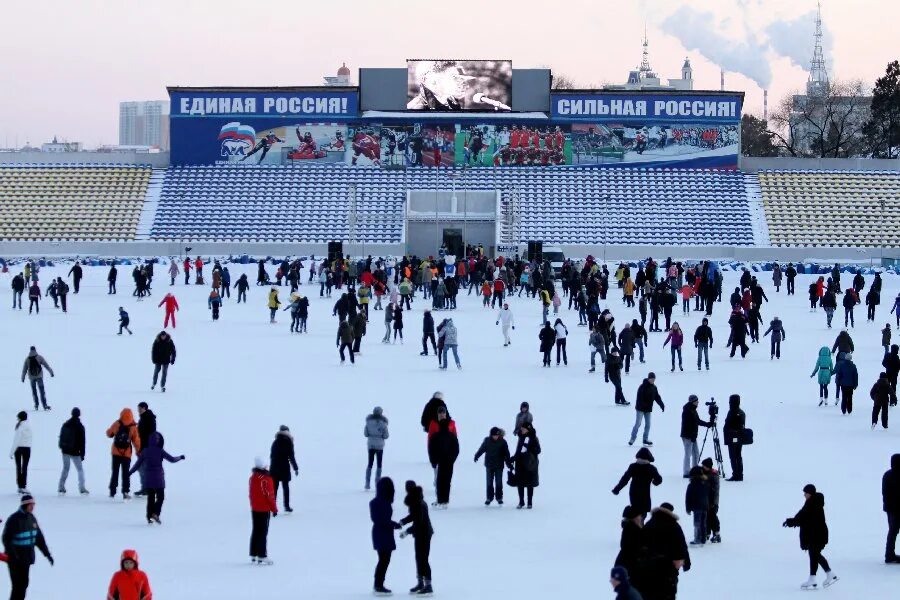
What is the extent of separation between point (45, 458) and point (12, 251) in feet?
152

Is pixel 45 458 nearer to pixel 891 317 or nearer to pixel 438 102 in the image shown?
pixel 891 317

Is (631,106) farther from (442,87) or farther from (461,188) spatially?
(461,188)

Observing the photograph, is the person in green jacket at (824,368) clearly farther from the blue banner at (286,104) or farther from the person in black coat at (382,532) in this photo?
the blue banner at (286,104)

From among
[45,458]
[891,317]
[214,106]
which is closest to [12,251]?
[214,106]

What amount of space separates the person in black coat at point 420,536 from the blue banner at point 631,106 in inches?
2424

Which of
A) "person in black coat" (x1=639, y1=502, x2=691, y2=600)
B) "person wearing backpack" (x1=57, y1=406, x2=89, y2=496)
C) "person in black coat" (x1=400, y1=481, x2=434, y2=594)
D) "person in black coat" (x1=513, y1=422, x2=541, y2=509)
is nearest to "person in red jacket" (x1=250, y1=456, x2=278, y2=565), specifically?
"person in black coat" (x1=400, y1=481, x2=434, y2=594)

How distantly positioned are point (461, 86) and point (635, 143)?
346 inches

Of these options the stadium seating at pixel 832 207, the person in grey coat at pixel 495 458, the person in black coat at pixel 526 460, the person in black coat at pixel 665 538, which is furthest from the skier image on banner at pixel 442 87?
the person in black coat at pixel 665 538

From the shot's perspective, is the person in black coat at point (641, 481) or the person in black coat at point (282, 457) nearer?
the person in black coat at point (641, 481)

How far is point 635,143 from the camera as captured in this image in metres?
73.9

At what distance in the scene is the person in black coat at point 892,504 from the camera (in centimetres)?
1405

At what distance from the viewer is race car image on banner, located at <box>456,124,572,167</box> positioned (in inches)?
2896

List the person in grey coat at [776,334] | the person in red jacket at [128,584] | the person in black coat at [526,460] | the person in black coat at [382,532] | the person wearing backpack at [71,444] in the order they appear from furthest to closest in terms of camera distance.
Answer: the person in grey coat at [776,334]
the person wearing backpack at [71,444]
the person in black coat at [526,460]
the person in black coat at [382,532]
the person in red jacket at [128,584]

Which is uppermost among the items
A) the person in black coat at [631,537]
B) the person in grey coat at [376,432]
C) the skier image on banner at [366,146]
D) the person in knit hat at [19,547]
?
the skier image on banner at [366,146]
